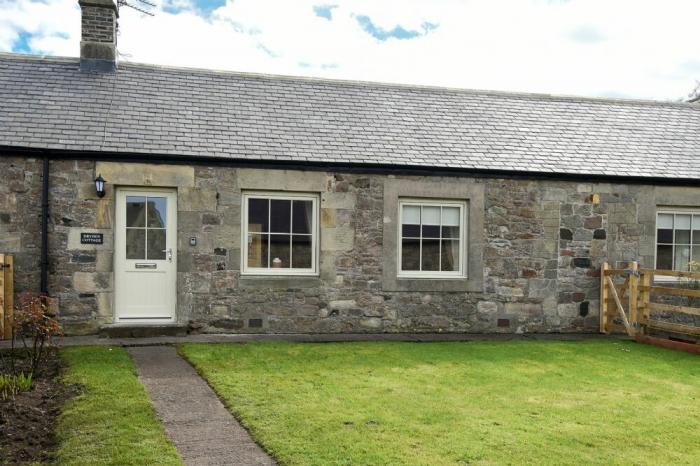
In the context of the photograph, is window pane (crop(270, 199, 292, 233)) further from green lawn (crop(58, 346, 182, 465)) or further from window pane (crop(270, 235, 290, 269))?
→ green lawn (crop(58, 346, 182, 465))

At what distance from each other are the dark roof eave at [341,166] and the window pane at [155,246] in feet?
3.57

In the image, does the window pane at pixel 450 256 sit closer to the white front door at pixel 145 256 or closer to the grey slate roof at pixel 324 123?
the grey slate roof at pixel 324 123

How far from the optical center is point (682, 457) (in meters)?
4.58

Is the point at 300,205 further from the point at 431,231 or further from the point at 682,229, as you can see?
the point at 682,229

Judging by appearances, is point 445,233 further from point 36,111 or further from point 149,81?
point 36,111

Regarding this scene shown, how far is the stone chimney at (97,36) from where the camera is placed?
37.4ft

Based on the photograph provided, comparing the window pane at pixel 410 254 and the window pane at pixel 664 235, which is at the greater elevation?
the window pane at pixel 664 235

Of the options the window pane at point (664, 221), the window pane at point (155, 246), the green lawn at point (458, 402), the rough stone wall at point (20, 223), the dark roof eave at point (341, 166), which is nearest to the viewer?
the green lawn at point (458, 402)

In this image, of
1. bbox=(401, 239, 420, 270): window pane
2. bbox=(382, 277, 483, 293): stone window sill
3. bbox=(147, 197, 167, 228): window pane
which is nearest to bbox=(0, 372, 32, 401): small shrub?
bbox=(147, 197, 167, 228): window pane

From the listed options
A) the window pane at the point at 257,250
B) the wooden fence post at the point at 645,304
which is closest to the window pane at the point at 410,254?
the window pane at the point at 257,250

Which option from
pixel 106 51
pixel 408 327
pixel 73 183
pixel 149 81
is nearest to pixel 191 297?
pixel 73 183

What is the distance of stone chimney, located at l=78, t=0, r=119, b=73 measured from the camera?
449 inches

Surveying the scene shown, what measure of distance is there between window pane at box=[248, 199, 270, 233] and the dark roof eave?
60 cm

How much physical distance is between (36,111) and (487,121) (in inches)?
308
